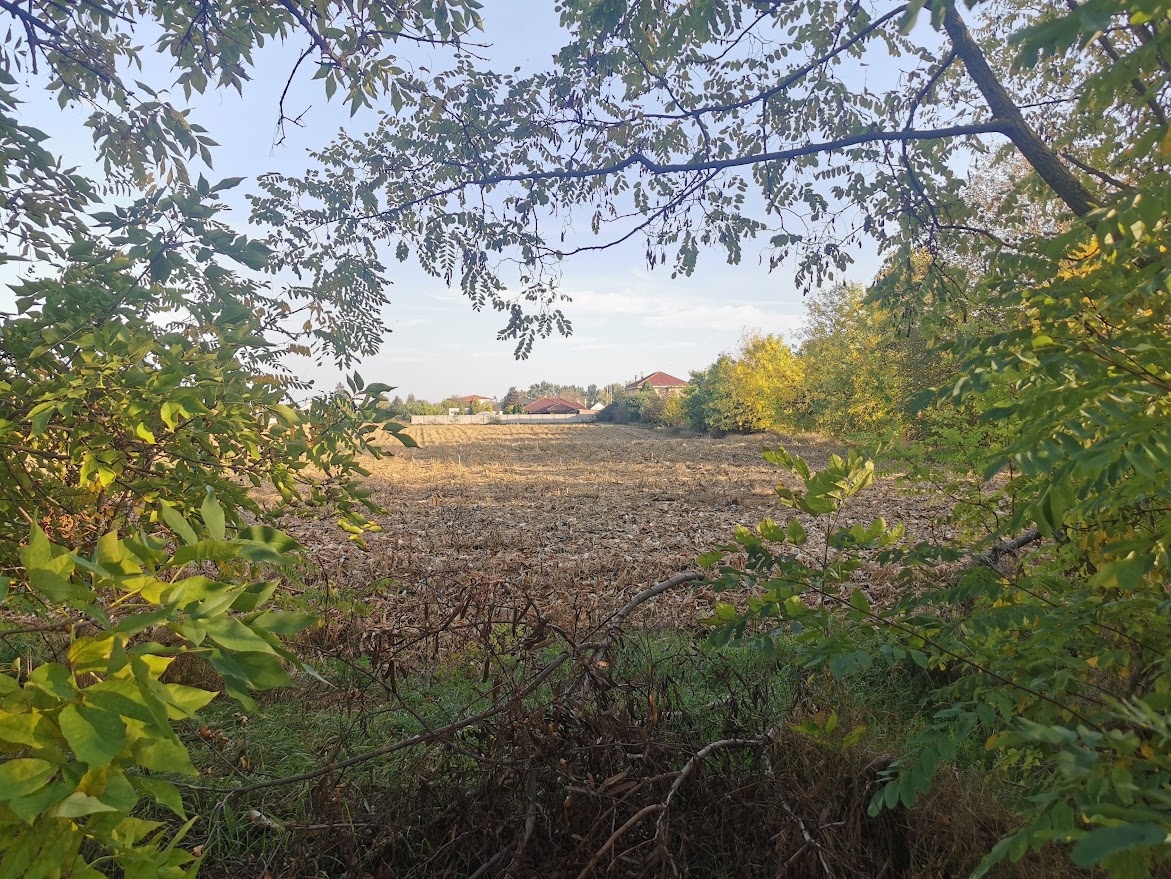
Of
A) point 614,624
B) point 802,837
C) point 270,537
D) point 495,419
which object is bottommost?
point 802,837

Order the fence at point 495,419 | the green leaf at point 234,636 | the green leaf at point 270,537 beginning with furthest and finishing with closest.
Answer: the fence at point 495,419 < the green leaf at point 270,537 < the green leaf at point 234,636

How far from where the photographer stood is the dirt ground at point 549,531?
602 cm

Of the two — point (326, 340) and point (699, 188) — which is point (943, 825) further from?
point (326, 340)

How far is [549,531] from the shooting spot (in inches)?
455

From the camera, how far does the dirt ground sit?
6023 mm

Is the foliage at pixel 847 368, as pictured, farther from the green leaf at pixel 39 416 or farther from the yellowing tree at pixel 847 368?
the green leaf at pixel 39 416

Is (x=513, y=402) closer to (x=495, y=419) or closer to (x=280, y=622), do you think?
(x=495, y=419)

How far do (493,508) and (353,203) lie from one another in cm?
959

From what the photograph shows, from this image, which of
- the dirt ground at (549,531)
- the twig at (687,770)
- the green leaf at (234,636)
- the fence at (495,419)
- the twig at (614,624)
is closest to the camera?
the green leaf at (234,636)

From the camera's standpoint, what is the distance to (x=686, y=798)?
2.64m

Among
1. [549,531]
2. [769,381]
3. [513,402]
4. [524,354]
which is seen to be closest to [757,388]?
[769,381]

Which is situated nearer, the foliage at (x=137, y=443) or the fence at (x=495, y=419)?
the foliage at (x=137, y=443)

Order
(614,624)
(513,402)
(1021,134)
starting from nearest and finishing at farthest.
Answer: (614,624) < (1021,134) < (513,402)

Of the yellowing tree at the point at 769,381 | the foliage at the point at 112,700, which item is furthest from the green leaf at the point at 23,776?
the yellowing tree at the point at 769,381
